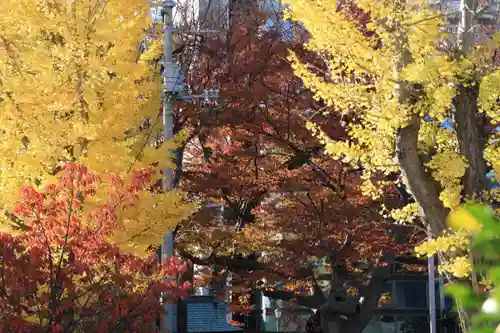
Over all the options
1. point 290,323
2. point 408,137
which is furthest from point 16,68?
point 290,323

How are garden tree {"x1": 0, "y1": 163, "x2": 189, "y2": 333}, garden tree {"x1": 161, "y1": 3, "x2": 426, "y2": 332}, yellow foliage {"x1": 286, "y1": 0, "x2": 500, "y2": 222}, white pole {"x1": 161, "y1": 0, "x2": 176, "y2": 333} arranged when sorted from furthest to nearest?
1. garden tree {"x1": 161, "y1": 3, "x2": 426, "y2": 332}
2. white pole {"x1": 161, "y1": 0, "x2": 176, "y2": 333}
3. yellow foliage {"x1": 286, "y1": 0, "x2": 500, "y2": 222}
4. garden tree {"x1": 0, "y1": 163, "x2": 189, "y2": 333}

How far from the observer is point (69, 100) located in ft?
44.2

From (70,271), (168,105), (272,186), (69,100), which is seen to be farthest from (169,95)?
(272,186)

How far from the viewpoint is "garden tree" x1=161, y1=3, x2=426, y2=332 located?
828 inches

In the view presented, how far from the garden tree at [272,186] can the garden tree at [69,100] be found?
6.70 meters

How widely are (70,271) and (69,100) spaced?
424cm

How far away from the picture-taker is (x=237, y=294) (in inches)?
1017

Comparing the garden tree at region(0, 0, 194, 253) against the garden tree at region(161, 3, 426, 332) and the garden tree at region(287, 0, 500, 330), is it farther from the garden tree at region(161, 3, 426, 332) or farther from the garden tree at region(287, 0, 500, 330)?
the garden tree at region(161, 3, 426, 332)

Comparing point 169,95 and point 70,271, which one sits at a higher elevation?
point 169,95

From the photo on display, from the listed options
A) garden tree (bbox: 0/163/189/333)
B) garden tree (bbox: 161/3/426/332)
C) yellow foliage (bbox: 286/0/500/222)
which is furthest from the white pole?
yellow foliage (bbox: 286/0/500/222)

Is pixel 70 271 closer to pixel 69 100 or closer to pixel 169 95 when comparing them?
pixel 69 100

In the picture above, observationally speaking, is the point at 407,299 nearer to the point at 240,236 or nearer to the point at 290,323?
the point at 290,323

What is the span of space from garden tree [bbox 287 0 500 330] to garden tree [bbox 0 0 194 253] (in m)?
4.09

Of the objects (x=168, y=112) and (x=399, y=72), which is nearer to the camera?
(x=399, y=72)
